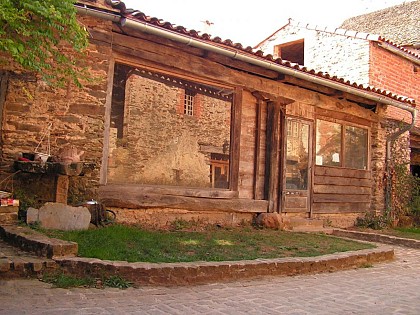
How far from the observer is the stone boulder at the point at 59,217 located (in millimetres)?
5623

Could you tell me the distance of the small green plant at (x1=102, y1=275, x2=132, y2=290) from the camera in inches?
165

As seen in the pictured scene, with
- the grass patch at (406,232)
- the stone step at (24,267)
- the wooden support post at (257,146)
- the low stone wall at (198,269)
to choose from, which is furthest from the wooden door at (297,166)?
the stone step at (24,267)

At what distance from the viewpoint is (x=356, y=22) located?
19109 mm

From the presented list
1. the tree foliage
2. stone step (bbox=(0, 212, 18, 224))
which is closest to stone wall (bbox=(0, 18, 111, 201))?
stone step (bbox=(0, 212, 18, 224))

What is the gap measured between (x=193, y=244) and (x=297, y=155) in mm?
4464

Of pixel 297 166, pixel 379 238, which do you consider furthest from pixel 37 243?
pixel 379 238

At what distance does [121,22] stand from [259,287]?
13.9ft

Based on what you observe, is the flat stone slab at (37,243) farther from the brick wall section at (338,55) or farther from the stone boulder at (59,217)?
the brick wall section at (338,55)

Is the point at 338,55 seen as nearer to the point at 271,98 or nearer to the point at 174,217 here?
the point at 271,98

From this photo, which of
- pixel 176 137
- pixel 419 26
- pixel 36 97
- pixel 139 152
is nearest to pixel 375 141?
pixel 176 137

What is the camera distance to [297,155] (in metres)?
9.67

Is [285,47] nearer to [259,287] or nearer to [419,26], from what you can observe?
[419,26]

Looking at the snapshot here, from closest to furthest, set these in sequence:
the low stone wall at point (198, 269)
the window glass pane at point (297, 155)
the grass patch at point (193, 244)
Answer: the low stone wall at point (198, 269)
the grass patch at point (193, 244)
the window glass pane at point (297, 155)

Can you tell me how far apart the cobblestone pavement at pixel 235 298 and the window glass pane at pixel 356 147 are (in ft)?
19.0
